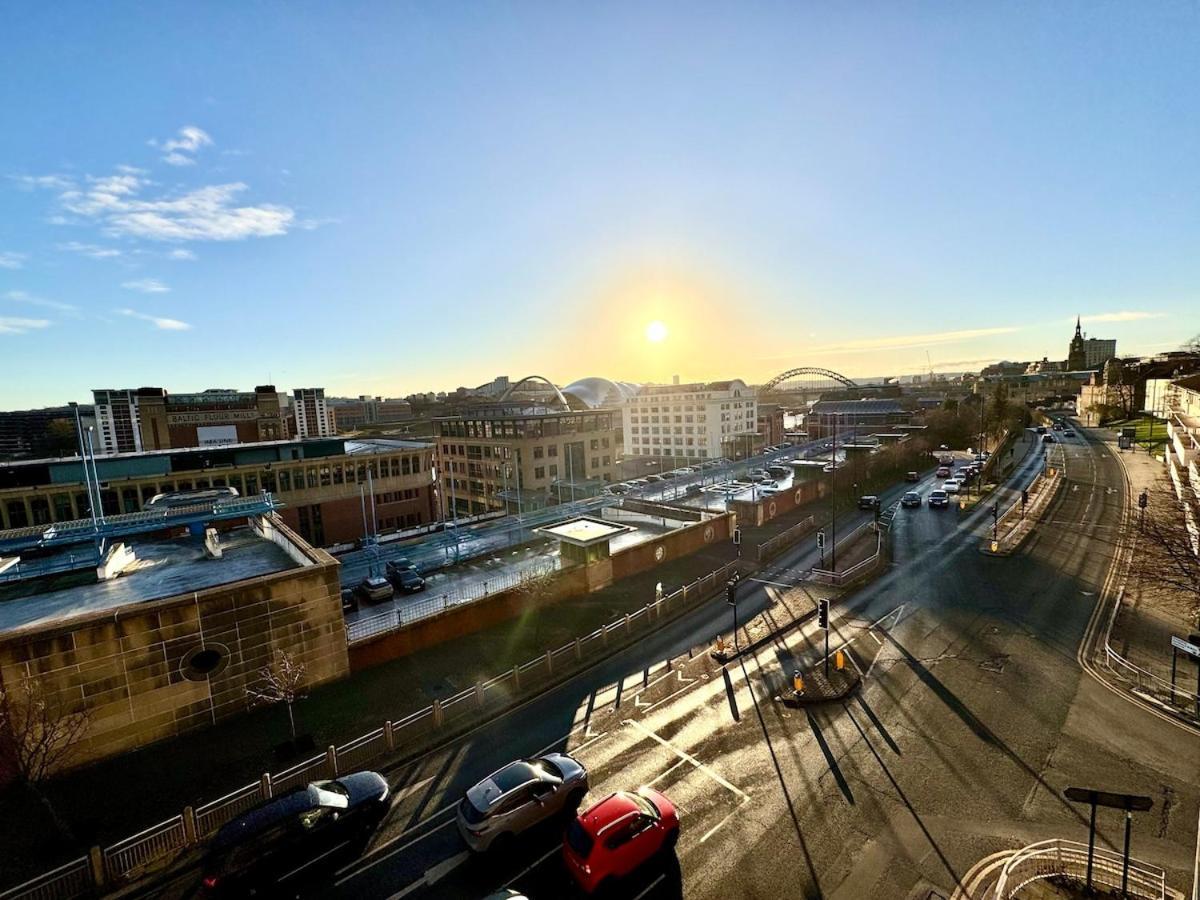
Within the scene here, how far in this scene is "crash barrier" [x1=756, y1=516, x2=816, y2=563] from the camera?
120 ft

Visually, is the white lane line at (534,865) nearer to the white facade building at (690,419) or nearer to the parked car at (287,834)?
the parked car at (287,834)

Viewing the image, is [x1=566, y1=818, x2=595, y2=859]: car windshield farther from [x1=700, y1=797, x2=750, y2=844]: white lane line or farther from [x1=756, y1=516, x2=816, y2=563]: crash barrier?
[x1=756, y1=516, x2=816, y2=563]: crash barrier

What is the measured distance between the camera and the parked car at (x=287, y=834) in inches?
464

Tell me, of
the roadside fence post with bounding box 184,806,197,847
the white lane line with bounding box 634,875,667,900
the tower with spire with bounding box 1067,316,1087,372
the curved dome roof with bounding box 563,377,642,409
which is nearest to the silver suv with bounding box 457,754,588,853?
the white lane line with bounding box 634,875,667,900

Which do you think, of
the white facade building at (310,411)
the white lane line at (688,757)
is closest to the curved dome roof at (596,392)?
the white facade building at (310,411)

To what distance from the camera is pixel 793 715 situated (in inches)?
722

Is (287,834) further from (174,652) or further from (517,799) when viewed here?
(174,652)

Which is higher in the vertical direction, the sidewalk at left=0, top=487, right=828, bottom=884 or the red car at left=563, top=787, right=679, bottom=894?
the red car at left=563, top=787, right=679, bottom=894

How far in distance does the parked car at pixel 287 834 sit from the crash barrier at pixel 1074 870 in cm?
1417

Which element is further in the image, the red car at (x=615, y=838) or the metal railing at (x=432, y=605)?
the metal railing at (x=432, y=605)

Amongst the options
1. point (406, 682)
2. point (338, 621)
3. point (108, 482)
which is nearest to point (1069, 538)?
point (406, 682)

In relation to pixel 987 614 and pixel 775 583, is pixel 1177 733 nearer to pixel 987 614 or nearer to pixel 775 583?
pixel 987 614

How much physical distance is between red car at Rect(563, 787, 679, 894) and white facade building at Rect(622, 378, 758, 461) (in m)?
94.4

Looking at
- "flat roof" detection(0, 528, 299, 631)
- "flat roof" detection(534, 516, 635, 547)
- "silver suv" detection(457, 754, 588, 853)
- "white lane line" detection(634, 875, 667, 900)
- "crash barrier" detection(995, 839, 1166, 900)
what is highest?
"flat roof" detection(0, 528, 299, 631)
